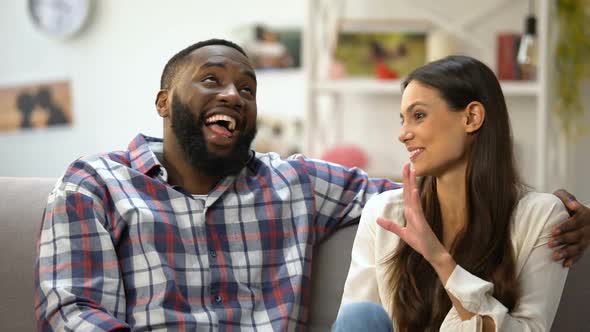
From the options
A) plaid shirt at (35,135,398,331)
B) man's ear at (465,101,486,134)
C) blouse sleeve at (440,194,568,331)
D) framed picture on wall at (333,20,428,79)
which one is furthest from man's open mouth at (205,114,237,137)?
framed picture on wall at (333,20,428,79)

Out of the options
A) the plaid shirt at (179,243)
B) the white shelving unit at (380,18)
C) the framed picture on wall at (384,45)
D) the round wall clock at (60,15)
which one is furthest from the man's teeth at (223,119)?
the round wall clock at (60,15)

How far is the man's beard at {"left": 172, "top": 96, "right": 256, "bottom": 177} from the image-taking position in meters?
1.95

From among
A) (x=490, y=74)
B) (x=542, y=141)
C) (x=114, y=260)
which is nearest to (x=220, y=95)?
(x=114, y=260)

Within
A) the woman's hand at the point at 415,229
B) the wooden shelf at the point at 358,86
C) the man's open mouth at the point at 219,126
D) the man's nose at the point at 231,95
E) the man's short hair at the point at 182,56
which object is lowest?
the woman's hand at the point at 415,229

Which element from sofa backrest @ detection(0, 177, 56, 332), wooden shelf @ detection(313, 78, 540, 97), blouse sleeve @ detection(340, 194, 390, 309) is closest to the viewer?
blouse sleeve @ detection(340, 194, 390, 309)

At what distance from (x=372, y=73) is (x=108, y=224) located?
2.43m

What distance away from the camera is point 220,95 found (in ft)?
6.38

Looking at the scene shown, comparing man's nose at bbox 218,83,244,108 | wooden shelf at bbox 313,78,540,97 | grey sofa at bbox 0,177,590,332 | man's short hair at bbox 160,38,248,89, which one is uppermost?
man's short hair at bbox 160,38,248,89

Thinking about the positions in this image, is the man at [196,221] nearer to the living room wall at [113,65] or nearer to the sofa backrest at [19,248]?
the sofa backrest at [19,248]

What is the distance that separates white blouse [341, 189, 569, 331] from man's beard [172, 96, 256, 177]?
0.35m

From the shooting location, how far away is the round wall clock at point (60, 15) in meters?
4.60

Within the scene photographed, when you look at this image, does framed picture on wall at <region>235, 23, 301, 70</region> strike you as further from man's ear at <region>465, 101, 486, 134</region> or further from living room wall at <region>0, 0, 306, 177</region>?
man's ear at <region>465, 101, 486, 134</region>

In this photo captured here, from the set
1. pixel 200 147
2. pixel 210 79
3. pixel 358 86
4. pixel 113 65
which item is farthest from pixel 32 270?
pixel 113 65

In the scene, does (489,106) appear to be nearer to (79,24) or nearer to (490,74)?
(490,74)
